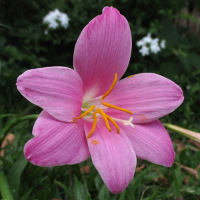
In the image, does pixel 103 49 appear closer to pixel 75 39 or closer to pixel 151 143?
pixel 151 143

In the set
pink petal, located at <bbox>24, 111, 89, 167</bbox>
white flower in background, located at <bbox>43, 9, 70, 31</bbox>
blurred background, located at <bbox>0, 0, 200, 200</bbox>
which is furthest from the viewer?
white flower in background, located at <bbox>43, 9, 70, 31</bbox>

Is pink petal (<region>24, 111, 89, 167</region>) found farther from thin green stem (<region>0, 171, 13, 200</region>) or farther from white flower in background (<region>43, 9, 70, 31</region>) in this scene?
white flower in background (<region>43, 9, 70, 31</region>)

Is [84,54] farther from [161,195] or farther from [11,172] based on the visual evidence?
[161,195]

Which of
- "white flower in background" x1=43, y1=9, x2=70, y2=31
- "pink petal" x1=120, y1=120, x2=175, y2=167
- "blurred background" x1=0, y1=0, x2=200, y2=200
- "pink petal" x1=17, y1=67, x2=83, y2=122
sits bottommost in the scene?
"blurred background" x1=0, y1=0, x2=200, y2=200

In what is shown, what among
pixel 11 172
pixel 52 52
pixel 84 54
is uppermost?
pixel 84 54

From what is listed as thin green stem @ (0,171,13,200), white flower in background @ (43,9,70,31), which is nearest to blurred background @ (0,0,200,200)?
white flower in background @ (43,9,70,31)

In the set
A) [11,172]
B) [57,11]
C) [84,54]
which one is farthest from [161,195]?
[57,11]

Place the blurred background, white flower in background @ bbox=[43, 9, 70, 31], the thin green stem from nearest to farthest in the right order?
the thin green stem → the blurred background → white flower in background @ bbox=[43, 9, 70, 31]
